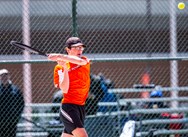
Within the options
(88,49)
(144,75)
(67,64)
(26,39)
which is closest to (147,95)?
(144,75)

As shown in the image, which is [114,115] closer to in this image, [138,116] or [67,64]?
[138,116]

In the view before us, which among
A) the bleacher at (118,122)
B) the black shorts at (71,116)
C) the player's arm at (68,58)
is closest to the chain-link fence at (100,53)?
the bleacher at (118,122)

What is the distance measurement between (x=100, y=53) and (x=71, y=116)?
105 inches

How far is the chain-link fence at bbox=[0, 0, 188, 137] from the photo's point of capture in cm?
936

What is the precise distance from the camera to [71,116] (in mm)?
7340

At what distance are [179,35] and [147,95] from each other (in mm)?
1725

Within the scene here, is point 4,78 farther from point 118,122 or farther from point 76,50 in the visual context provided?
point 76,50

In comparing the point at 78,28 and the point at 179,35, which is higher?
the point at 179,35

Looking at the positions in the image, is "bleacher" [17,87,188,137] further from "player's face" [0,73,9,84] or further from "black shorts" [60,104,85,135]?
"black shorts" [60,104,85,135]

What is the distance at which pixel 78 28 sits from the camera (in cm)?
929

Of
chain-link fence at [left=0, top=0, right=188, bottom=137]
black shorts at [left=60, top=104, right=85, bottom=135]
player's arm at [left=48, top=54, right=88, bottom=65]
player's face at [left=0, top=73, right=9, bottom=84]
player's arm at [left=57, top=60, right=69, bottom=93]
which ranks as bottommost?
black shorts at [left=60, top=104, right=85, bottom=135]

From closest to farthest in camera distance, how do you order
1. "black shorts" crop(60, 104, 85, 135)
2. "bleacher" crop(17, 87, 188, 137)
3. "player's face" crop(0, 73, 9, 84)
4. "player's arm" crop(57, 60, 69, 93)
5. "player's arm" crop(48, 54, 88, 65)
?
"player's arm" crop(48, 54, 88, 65)
"player's arm" crop(57, 60, 69, 93)
"black shorts" crop(60, 104, 85, 135)
"player's face" crop(0, 73, 9, 84)
"bleacher" crop(17, 87, 188, 137)

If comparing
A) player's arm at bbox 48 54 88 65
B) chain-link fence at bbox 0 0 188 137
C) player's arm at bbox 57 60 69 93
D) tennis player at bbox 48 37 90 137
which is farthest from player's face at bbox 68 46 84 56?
chain-link fence at bbox 0 0 188 137

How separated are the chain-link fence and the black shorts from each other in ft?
5.30
